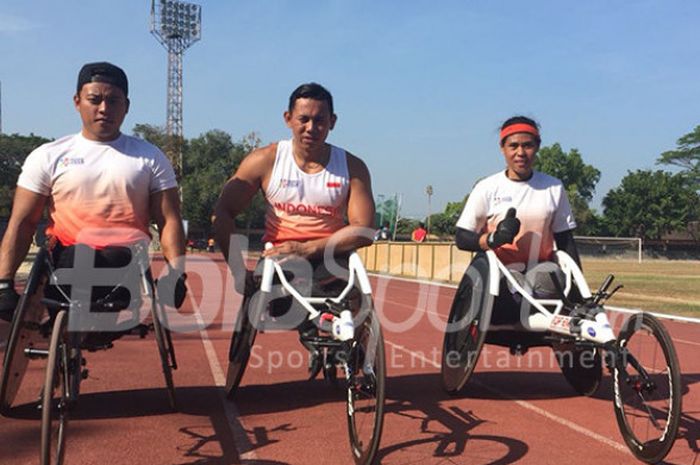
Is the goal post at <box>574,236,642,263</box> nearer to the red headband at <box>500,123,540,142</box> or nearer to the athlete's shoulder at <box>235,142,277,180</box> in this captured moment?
the red headband at <box>500,123,540,142</box>

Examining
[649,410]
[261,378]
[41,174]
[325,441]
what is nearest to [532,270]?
[649,410]

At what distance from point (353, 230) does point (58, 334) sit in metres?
1.90

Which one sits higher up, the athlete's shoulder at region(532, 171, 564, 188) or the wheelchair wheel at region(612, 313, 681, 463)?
the athlete's shoulder at region(532, 171, 564, 188)

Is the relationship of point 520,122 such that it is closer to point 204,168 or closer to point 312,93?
point 312,93

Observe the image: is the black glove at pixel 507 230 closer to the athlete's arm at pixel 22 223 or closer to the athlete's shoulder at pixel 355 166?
the athlete's shoulder at pixel 355 166

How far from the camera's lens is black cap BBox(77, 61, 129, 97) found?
13.3 feet

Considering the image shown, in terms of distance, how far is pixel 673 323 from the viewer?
477 inches

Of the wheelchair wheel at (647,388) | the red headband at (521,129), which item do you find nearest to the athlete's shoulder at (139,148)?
the red headband at (521,129)

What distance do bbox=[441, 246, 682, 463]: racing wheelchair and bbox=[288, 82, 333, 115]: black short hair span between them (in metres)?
1.64

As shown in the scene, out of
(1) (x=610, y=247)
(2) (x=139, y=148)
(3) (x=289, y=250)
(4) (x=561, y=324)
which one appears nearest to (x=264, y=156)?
(3) (x=289, y=250)

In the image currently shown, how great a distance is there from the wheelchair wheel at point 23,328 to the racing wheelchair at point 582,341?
286 centimetres

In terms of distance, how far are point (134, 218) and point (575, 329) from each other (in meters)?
2.80

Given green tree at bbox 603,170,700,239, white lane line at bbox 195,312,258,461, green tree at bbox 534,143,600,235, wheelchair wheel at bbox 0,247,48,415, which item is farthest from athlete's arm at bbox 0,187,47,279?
green tree at bbox 534,143,600,235

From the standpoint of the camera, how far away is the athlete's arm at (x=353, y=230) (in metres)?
4.38
